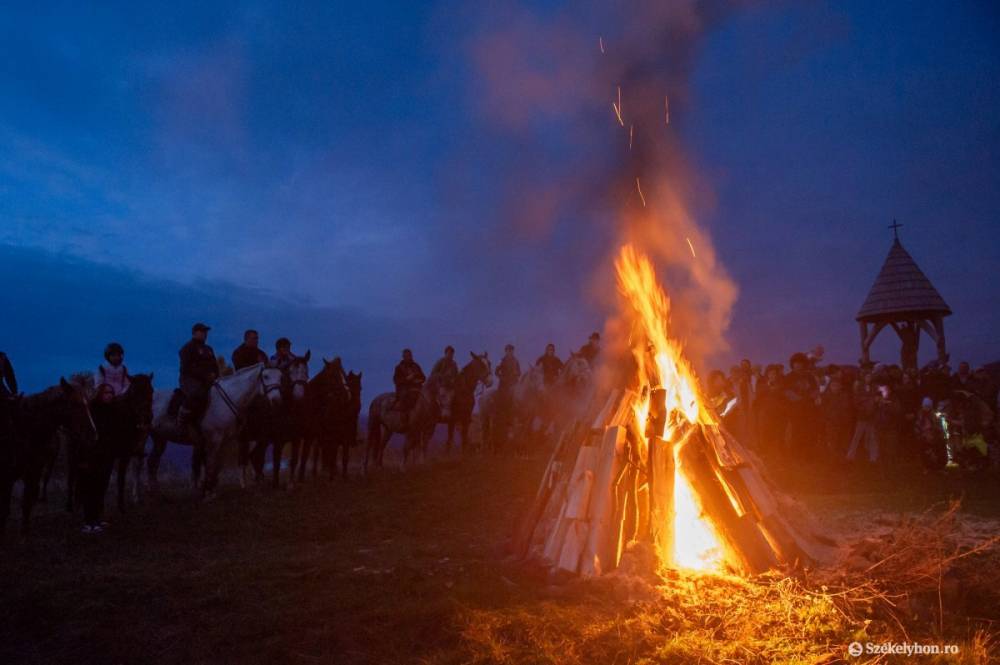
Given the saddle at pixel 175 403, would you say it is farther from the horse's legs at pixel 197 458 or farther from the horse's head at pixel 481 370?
the horse's head at pixel 481 370

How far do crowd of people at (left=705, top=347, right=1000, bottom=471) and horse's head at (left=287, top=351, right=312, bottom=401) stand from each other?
8718mm

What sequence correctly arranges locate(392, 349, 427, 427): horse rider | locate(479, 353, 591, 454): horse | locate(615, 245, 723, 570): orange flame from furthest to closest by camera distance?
locate(479, 353, 591, 454): horse, locate(392, 349, 427, 427): horse rider, locate(615, 245, 723, 570): orange flame

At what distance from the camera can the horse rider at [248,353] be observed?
13312 mm

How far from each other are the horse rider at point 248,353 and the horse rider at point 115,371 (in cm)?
302

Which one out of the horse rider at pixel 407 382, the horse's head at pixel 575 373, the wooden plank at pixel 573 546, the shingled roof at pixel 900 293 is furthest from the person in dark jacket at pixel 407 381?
the shingled roof at pixel 900 293

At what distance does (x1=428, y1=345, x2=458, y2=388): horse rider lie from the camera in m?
18.1

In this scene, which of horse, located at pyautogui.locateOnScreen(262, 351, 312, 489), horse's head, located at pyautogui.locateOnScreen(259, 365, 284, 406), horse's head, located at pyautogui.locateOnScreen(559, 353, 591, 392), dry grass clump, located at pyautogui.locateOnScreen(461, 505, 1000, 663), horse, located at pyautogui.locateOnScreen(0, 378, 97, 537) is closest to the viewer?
dry grass clump, located at pyautogui.locateOnScreen(461, 505, 1000, 663)

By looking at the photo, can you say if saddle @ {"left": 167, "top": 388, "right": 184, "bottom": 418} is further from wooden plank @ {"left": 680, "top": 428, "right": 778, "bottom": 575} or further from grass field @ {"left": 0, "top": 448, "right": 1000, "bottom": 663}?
wooden plank @ {"left": 680, "top": 428, "right": 778, "bottom": 575}

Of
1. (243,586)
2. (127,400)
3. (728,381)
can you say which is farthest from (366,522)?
(728,381)

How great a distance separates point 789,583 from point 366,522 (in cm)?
569

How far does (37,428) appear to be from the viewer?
8.46m

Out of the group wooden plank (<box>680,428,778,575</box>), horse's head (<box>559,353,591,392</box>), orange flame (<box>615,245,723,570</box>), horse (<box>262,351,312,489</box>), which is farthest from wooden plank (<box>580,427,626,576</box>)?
horse's head (<box>559,353,591,392</box>)

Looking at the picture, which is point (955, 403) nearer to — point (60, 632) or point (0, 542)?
point (60, 632)

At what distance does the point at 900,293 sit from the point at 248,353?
2033 centimetres
